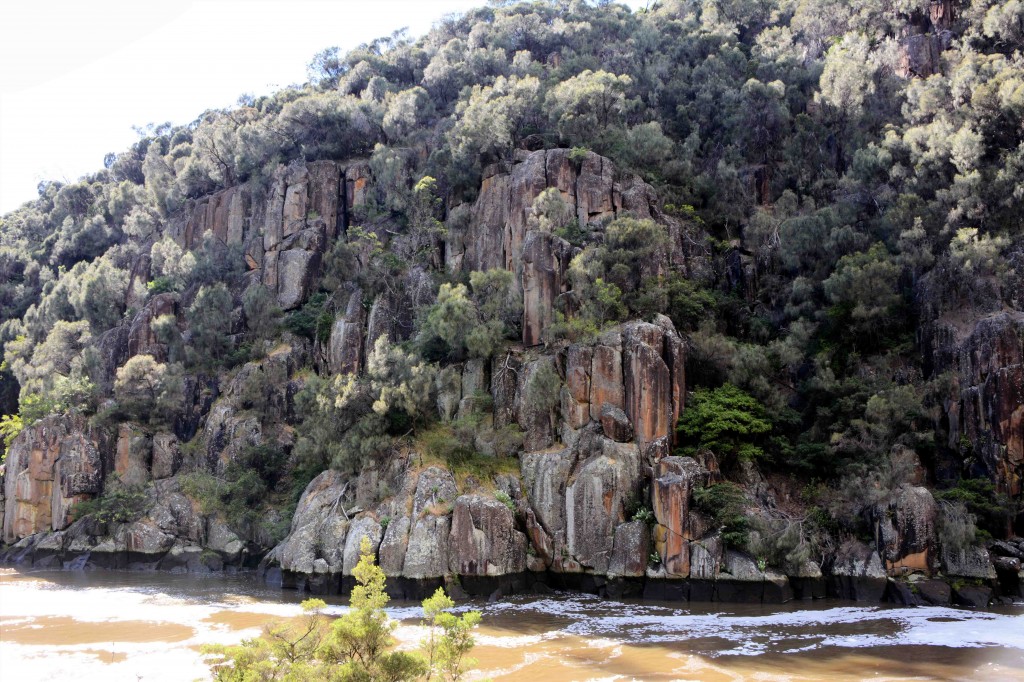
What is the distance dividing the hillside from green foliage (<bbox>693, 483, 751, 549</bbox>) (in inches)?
4.7

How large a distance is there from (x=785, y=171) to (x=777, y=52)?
14.1 metres

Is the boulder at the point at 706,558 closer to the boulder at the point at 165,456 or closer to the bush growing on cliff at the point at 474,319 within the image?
the bush growing on cliff at the point at 474,319

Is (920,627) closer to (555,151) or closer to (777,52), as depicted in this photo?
(555,151)

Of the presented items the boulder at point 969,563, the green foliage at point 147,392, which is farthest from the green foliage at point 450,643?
the green foliage at point 147,392

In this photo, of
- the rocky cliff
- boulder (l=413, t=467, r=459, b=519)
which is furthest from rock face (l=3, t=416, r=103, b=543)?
boulder (l=413, t=467, r=459, b=519)

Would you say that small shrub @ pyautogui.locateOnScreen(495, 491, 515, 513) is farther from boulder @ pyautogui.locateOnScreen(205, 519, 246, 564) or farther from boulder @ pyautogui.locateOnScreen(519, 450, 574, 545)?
boulder @ pyautogui.locateOnScreen(205, 519, 246, 564)

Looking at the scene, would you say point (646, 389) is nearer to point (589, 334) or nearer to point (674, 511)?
point (589, 334)

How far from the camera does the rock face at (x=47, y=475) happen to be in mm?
46469

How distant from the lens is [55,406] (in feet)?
161

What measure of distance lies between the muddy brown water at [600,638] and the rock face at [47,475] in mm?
12852

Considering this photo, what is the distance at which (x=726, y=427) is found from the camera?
1329 inches

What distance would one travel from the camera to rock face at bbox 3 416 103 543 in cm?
4647

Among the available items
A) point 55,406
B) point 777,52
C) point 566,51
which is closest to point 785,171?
point 777,52

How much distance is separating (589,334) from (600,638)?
566 inches
